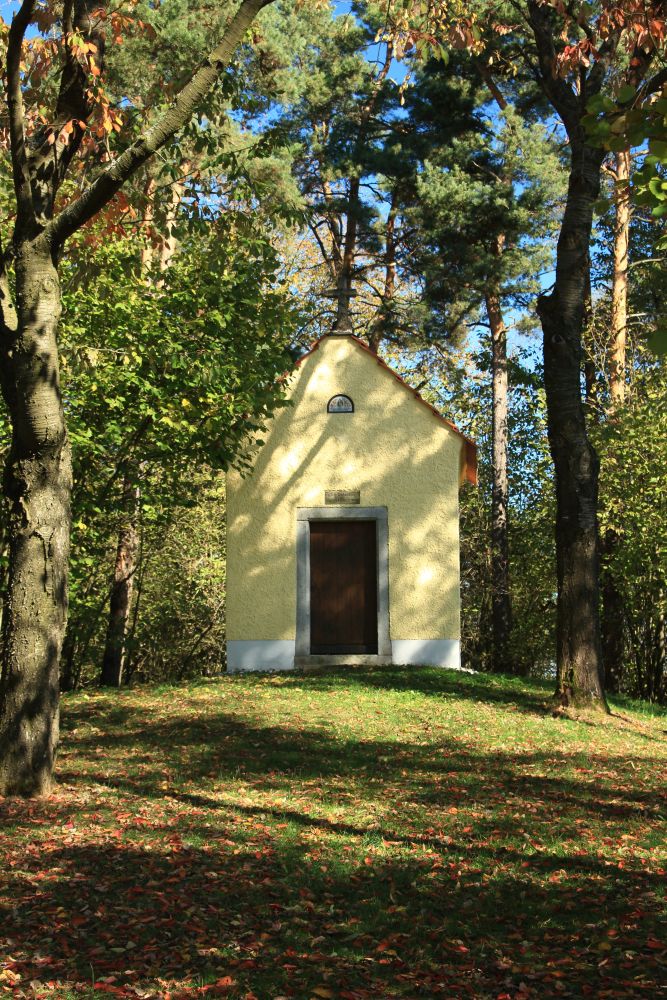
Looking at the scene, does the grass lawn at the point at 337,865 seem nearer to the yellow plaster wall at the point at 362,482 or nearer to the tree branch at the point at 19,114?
the tree branch at the point at 19,114

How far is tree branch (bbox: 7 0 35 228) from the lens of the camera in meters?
7.31

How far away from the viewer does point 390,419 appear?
17.8 metres

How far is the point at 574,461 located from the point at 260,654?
7.14 meters

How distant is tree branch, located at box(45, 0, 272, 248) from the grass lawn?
459 centimetres

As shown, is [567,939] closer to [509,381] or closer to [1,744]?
[1,744]

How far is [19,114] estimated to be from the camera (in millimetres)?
7504

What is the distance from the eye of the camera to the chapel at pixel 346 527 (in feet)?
56.6

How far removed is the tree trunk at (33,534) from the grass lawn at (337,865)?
0.48 meters

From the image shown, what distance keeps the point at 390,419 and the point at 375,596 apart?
329 cm

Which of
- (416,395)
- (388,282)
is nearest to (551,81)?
(416,395)

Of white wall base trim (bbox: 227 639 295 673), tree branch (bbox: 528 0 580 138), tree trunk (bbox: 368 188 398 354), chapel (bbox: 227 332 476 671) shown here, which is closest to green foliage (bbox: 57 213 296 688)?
chapel (bbox: 227 332 476 671)

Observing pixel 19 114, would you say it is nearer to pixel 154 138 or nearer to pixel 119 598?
pixel 154 138

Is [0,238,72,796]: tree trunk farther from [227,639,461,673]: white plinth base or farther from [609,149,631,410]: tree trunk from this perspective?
[609,149,631,410]: tree trunk

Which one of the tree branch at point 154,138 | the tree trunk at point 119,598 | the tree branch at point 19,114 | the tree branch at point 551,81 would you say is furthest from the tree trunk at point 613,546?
the tree branch at point 19,114
